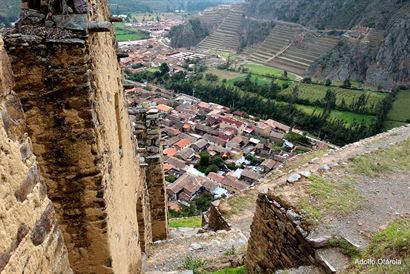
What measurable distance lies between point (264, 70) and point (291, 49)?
11215 millimetres

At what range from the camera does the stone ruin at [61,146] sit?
2406 millimetres

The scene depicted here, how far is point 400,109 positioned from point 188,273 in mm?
49686

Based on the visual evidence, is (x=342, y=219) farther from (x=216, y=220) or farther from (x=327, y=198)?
(x=216, y=220)

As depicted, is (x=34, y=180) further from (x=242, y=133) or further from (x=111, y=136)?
(x=242, y=133)

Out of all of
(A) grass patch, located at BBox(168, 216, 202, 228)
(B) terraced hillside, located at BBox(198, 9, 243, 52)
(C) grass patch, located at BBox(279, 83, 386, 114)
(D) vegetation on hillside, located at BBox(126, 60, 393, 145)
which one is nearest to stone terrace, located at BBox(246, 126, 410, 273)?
(A) grass patch, located at BBox(168, 216, 202, 228)

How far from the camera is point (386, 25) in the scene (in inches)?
2682

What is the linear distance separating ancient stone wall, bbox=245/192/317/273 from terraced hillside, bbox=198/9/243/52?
88.4 m

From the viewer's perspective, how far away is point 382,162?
28.1 ft

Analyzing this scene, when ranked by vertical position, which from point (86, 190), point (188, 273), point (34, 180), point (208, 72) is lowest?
point (208, 72)

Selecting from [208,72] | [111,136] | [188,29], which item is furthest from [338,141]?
[188,29]

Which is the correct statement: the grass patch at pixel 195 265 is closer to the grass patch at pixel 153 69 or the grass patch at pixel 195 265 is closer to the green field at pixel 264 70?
the green field at pixel 264 70

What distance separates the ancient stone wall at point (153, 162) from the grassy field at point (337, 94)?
45404 mm

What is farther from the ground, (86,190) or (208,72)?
(86,190)

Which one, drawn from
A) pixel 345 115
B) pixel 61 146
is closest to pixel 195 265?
pixel 61 146
